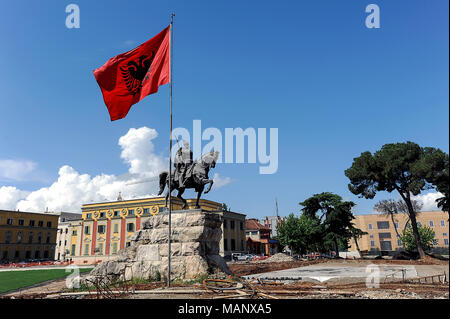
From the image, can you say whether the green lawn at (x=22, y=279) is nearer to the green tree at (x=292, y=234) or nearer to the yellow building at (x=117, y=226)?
the green tree at (x=292, y=234)

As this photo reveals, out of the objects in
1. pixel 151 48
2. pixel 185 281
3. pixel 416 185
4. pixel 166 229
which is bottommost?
pixel 185 281

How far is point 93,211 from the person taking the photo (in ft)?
208

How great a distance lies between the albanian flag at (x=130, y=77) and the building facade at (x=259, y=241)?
65543mm

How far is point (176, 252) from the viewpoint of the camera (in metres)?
13.2

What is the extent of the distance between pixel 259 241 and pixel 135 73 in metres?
68.2

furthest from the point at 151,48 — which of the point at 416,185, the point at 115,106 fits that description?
the point at 416,185

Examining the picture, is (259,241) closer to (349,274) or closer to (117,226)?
(117,226)

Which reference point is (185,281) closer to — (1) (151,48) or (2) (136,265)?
(2) (136,265)

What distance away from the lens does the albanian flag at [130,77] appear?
12.5 metres

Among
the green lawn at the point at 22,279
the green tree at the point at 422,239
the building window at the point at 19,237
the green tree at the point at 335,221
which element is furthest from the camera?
the building window at the point at 19,237

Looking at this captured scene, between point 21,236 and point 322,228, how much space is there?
66.4m

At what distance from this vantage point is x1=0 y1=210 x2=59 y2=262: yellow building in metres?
67.4

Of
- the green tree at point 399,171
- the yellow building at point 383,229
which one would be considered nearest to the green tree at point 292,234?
the green tree at point 399,171

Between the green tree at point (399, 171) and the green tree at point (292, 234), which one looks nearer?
the green tree at point (399, 171)
